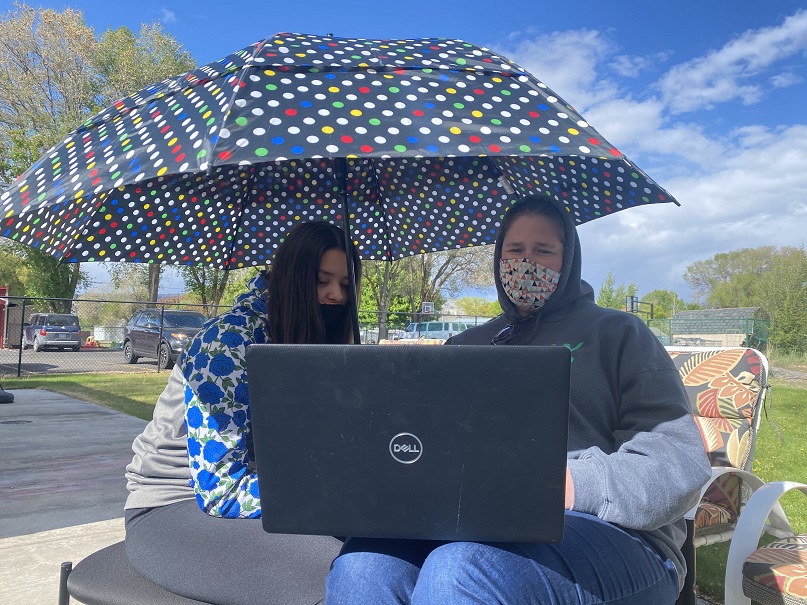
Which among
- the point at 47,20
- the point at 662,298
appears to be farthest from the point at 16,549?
the point at 662,298

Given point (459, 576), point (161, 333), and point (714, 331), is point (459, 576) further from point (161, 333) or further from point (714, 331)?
point (714, 331)

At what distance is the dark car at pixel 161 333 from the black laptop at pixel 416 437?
572 inches

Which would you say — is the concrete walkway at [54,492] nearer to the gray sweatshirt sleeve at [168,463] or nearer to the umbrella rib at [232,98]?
the gray sweatshirt sleeve at [168,463]

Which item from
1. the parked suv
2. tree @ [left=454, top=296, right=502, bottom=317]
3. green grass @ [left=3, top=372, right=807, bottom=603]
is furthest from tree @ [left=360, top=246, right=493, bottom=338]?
tree @ [left=454, top=296, right=502, bottom=317]

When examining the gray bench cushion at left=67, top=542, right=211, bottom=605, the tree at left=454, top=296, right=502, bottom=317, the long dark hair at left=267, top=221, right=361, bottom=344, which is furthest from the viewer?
the tree at left=454, top=296, right=502, bottom=317

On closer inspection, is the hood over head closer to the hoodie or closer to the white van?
the hoodie

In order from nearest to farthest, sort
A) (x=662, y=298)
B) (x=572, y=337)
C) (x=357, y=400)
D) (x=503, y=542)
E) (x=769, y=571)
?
(x=357, y=400) < (x=503, y=542) < (x=572, y=337) < (x=769, y=571) < (x=662, y=298)

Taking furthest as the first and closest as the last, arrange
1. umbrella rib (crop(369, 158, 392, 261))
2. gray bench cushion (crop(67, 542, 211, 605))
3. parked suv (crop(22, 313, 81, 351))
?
parked suv (crop(22, 313, 81, 351)), umbrella rib (crop(369, 158, 392, 261)), gray bench cushion (crop(67, 542, 211, 605))

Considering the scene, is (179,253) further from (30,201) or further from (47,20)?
(47,20)

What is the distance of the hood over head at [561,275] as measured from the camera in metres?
1.98

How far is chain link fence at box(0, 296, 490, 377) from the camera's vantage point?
49.7ft

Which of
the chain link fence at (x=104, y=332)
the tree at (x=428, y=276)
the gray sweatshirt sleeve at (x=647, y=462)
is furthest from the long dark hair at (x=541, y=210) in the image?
the tree at (x=428, y=276)

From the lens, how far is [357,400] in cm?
116

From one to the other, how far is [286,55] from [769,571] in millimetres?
2120
